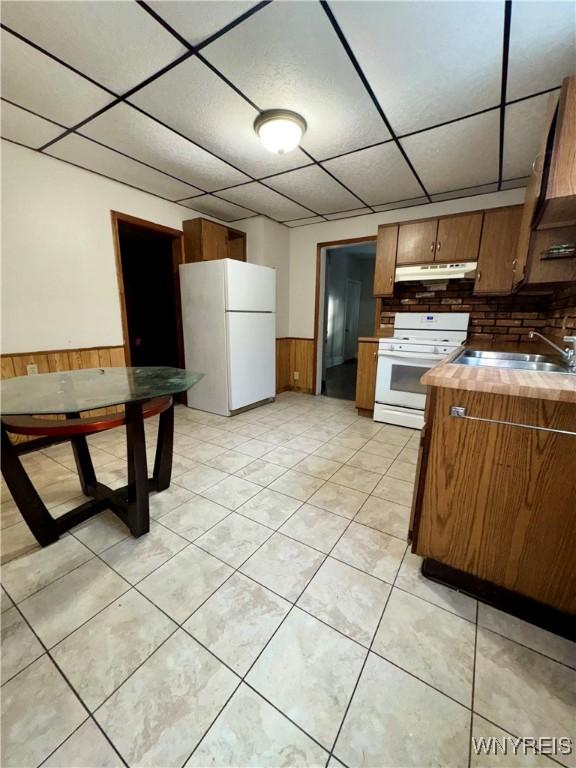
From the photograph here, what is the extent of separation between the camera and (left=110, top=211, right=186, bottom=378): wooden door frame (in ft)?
9.70

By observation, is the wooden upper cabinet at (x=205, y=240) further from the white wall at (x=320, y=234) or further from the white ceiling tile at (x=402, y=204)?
the white ceiling tile at (x=402, y=204)

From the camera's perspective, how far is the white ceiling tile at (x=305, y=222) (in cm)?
389

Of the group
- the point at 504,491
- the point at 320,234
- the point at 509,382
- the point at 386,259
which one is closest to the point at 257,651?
the point at 504,491

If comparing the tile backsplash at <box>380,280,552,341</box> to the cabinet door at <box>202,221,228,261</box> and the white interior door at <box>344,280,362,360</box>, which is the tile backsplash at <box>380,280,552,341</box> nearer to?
the cabinet door at <box>202,221,228,261</box>

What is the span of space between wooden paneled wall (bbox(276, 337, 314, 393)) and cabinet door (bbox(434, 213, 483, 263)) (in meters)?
1.97

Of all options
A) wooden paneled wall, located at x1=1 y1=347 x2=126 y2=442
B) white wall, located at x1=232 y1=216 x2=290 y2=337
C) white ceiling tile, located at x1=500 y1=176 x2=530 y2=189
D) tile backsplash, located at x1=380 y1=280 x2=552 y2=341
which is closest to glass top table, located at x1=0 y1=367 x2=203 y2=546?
wooden paneled wall, located at x1=1 y1=347 x2=126 y2=442

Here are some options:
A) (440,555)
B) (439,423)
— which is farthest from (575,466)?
(440,555)

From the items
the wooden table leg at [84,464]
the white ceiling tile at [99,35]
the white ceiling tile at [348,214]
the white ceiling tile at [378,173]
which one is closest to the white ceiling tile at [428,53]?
the white ceiling tile at [378,173]

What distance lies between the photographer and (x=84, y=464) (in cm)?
190

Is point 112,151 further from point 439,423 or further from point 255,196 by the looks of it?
point 439,423

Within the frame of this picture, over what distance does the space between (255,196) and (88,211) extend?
5.25 ft

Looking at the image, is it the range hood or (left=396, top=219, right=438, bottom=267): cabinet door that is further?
(left=396, top=219, right=438, bottom=267): cabinet door

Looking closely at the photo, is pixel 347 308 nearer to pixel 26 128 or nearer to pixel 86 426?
pixel 26 128

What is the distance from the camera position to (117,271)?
9.85 ft
